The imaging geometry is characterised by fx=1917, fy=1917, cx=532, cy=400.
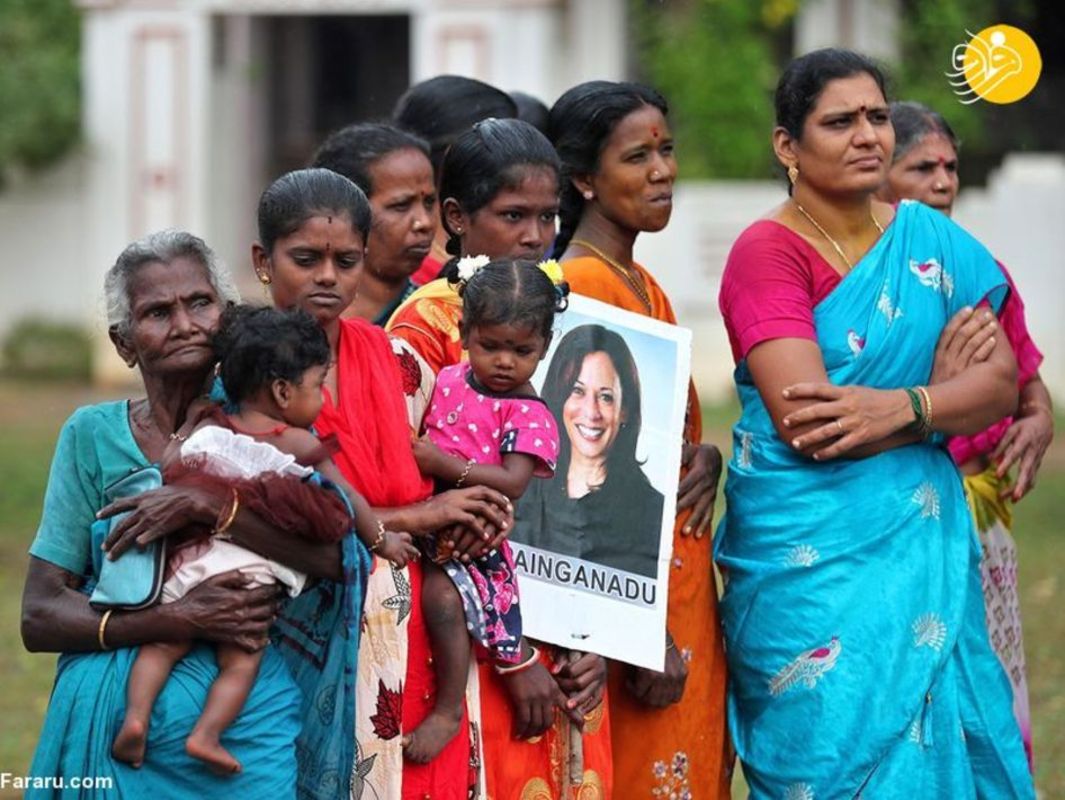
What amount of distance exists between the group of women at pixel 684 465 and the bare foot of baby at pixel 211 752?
158 millimetres

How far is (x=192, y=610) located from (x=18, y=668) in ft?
17.2

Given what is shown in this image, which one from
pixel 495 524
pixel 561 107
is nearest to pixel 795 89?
pixel 561 107

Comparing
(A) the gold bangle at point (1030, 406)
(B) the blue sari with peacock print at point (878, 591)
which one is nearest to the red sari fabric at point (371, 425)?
(B) the blue sari with peacock print at point (878, 591)

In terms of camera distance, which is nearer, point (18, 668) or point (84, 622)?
point (84, 622)

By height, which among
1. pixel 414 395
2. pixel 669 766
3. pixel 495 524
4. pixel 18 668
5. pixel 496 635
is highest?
pixel 414 395

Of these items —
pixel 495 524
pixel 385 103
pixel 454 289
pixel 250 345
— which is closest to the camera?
pixel 250 345

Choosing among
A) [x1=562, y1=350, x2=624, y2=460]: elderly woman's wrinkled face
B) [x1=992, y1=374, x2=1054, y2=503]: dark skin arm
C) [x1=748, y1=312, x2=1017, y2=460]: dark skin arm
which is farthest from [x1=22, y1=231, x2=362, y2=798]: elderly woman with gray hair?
[x1=992, y1=374, x2=1054, y2=503]: dark skin arm

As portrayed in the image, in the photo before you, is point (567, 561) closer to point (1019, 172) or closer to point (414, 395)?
point (414, 395)

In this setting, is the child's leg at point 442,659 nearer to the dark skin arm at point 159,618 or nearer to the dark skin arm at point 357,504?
the dark skin arm at point 357,504

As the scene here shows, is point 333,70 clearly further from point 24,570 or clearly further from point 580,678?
point 580,678

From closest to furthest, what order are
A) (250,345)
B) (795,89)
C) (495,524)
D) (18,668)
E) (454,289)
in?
1. (250,345)
2. (495,524)
3. (454,289)
4. (795,89)
5. (18,668)

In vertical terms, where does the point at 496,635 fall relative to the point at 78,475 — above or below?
below

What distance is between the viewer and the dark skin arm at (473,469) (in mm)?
3779

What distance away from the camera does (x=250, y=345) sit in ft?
11.3
